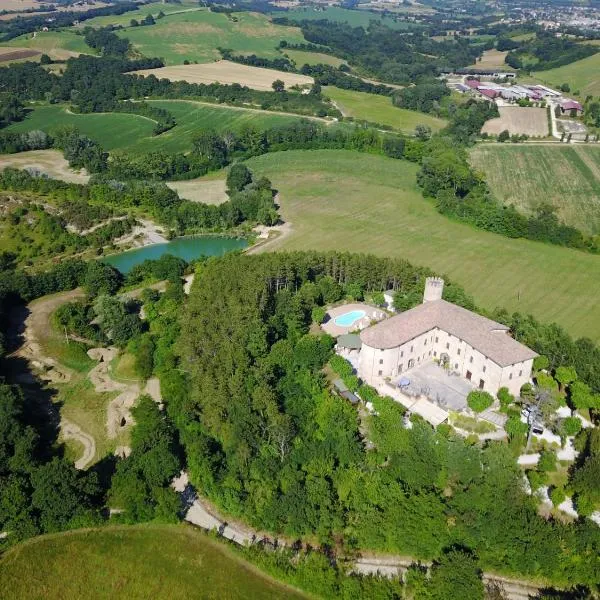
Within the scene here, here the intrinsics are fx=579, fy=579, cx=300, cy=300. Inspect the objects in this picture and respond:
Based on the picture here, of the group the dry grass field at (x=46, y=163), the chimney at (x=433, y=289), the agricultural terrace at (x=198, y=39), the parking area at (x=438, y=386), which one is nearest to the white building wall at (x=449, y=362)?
the parking area at (x=438, y=386)

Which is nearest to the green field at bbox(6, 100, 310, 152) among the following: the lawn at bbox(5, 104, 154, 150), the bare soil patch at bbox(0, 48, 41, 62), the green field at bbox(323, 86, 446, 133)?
the lawn at bbox(5, 104, 154, 150)

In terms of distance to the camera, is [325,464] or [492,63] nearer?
[325,464]

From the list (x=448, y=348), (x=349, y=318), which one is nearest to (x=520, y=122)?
(x=349, y=318)

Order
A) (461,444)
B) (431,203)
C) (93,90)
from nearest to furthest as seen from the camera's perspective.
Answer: (461,444) < (431,203) < (93,90)

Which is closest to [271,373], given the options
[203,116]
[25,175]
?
[25,175]

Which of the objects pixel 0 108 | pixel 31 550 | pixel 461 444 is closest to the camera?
pixel 31 550

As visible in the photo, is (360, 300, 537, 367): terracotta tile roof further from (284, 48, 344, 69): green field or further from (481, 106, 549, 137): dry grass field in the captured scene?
(284, 48, 344, 69): green field

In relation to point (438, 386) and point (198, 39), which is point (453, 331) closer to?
point (438, 386)

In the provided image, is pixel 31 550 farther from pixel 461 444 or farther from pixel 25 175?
pixel 25 175
